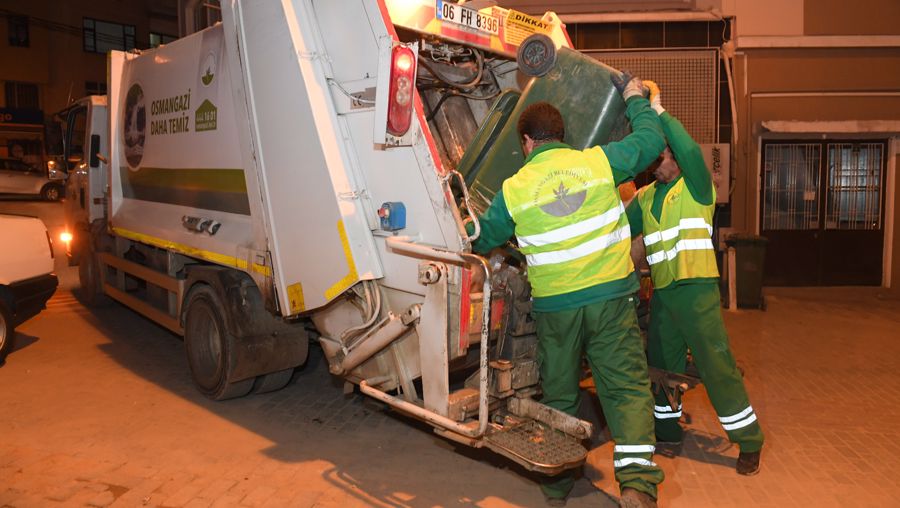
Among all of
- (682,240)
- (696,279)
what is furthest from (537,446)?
(682,240)

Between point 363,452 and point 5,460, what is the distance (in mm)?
2048

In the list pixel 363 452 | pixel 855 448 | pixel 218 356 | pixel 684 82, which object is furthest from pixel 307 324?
pixel 684 82

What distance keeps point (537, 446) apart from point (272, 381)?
8.60 feet

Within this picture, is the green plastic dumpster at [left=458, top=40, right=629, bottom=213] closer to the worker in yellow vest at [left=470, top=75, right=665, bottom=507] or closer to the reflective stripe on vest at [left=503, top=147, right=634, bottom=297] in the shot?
the worker in yellow vest at [left=470, top=75, right=665, bottom=507]

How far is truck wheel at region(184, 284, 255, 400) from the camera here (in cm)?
495

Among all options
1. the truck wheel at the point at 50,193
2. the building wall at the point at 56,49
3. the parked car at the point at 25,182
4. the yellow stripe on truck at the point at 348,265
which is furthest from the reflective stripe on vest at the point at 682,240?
the building wall at the point at 56,49

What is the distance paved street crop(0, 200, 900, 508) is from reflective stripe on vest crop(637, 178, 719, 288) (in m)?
1.11

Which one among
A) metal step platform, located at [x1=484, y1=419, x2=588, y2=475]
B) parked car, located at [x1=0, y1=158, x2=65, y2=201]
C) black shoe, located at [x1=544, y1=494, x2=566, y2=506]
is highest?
parked car, located at [x1=0, y1=158, x2=65, y2=201]

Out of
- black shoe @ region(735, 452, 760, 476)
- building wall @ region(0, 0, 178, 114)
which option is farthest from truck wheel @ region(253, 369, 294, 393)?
building wall @ region(0, 0, 178, 114)

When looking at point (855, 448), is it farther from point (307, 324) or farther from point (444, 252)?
point (307, 324)

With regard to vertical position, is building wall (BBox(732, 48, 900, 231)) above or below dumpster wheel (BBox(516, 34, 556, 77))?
above

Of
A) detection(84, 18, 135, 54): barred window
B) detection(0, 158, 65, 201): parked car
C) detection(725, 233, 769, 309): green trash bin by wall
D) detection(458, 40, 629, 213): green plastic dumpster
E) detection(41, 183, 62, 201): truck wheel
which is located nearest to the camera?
detection(458, 40, 629, 213): green plastic dumpster

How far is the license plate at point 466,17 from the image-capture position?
14.5 feet

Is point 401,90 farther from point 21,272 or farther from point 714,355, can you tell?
point 21,272
